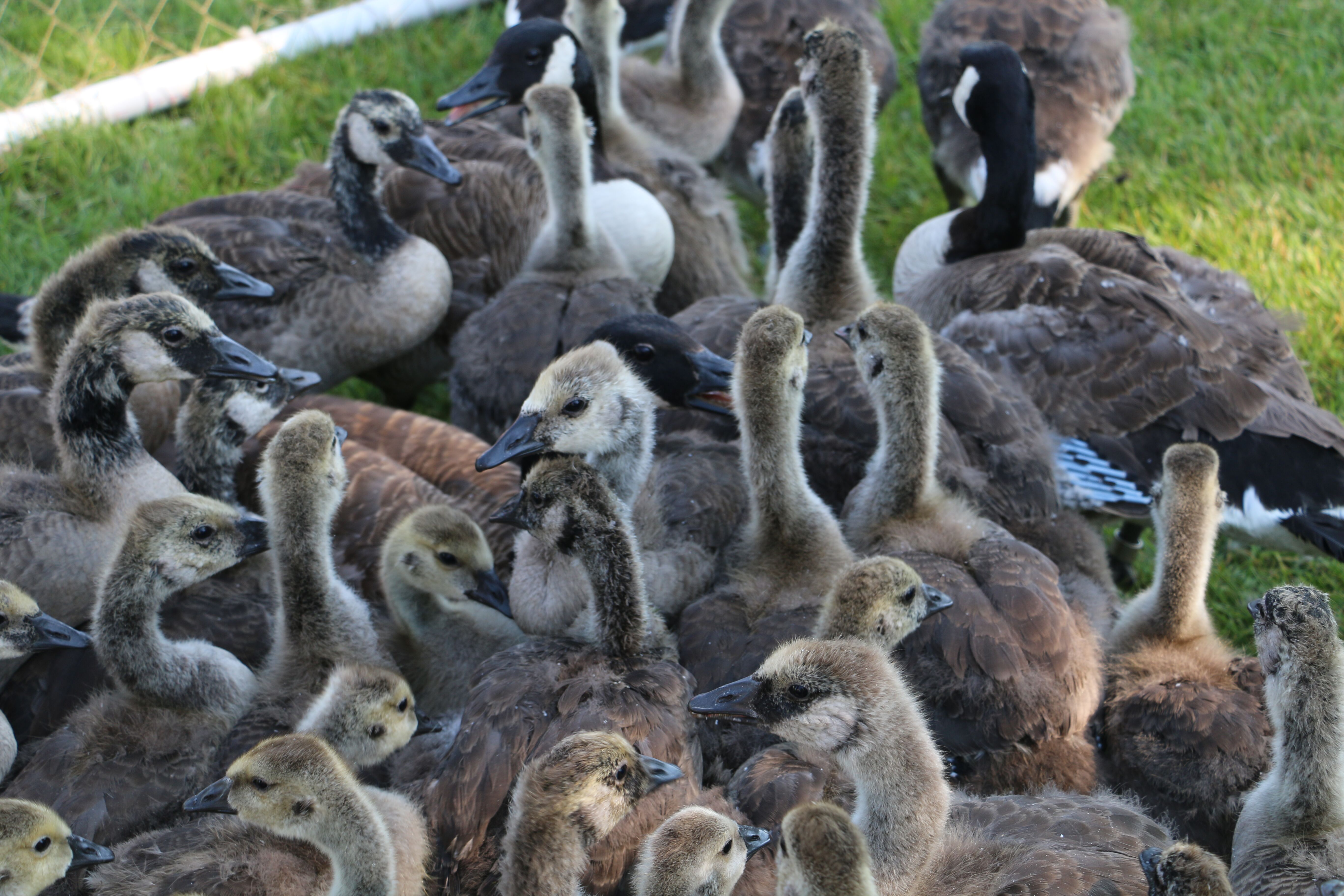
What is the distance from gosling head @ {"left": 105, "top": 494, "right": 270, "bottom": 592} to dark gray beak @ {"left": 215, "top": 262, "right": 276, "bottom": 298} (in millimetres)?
1381

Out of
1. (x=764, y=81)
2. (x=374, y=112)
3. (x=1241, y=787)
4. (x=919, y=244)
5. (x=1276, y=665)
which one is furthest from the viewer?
(x=764, y=81)

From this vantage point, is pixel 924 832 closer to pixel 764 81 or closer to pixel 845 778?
pixel 845 778

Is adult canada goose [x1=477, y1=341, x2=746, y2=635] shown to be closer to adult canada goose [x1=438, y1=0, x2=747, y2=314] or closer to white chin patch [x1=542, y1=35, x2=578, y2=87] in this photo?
adult canada goose [x1=438, y1=0, x2=747, y2=314]

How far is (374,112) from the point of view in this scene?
5680 millimetres

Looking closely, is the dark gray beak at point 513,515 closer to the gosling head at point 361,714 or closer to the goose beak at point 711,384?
the gosling head at point 361,714

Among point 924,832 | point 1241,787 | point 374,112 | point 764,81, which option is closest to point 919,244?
point 764,81

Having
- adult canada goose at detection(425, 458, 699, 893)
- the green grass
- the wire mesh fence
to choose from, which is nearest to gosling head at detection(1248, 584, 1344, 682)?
adult canada goose at detection(425, 458, 699, 893)

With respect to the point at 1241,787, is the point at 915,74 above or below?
above

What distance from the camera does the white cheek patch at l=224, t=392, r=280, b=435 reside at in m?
4.59

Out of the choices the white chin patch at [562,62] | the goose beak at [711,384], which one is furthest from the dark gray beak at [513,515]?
the white chin patch at [562,62]

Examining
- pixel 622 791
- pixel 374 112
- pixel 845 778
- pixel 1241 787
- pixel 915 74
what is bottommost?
pixel 1241 787

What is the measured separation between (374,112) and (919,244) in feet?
8.73

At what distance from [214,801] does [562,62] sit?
4431 mm

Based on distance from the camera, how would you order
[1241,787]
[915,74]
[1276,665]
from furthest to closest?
[915,74], [1241,787], [1276,665]
